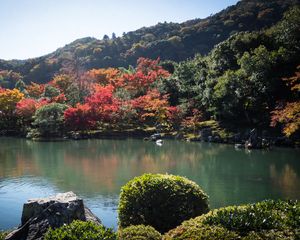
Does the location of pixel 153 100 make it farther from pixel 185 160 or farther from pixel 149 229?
pixel 149 229

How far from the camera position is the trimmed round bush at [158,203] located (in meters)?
8.62

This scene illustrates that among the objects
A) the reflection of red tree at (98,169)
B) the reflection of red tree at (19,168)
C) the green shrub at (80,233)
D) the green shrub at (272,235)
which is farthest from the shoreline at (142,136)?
the green shrub at (80,233)

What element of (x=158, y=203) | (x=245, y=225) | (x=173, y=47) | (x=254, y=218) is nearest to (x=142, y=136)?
(x=158, y=203)

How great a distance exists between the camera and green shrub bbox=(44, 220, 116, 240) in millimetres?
5684

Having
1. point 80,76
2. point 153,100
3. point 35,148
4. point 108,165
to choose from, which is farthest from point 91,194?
point 80,76

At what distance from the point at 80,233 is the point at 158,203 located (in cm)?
316

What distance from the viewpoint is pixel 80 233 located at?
5824 millimetres

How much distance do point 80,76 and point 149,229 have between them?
4858 cm

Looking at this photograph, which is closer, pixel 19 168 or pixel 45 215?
pixel 45 215

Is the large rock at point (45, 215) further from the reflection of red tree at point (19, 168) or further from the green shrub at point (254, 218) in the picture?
the reflection of red tree at point (19, 168)

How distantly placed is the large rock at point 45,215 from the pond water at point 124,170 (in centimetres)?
479

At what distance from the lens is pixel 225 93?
36094mm

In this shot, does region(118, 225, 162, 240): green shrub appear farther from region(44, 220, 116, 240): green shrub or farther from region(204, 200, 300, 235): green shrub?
region(204, 200, 300, 235): green shrub

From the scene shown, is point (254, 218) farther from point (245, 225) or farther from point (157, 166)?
point (157, 166)
